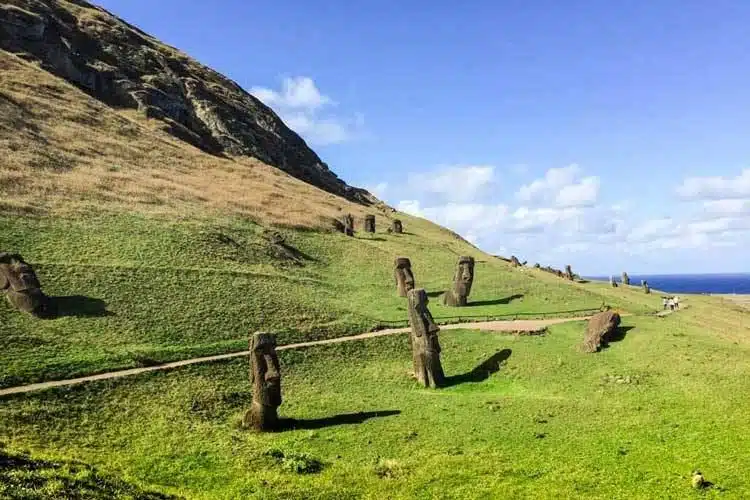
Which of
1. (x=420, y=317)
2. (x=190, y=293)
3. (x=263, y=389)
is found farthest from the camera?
(x=190, y=293)

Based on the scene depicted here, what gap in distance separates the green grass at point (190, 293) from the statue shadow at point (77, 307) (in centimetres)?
11

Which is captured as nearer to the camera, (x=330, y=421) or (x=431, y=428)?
(x=431, y=428)

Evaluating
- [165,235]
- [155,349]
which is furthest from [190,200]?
[155,349]

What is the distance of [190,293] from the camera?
43.2 m

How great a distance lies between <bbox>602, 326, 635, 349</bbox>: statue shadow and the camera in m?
37.7

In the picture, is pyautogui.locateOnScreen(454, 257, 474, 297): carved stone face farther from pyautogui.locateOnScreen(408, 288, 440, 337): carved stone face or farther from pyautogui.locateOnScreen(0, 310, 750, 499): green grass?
pyautogui.locateOnScreen(408, 288, 440, 337): carved stone face

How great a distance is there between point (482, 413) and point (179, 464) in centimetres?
1279

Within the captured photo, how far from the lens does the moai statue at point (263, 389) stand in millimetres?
26234

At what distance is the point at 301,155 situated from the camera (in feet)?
498

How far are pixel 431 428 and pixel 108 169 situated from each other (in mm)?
59874

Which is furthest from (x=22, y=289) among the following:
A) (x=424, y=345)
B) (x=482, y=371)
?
(x=482, y=371)

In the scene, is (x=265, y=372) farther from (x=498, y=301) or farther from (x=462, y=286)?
(x=498, y=301)

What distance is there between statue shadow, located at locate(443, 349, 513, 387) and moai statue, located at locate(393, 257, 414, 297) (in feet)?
49.6

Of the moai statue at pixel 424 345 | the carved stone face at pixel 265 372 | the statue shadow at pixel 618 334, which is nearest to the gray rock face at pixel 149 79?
the moai statue at pixel 424 345
